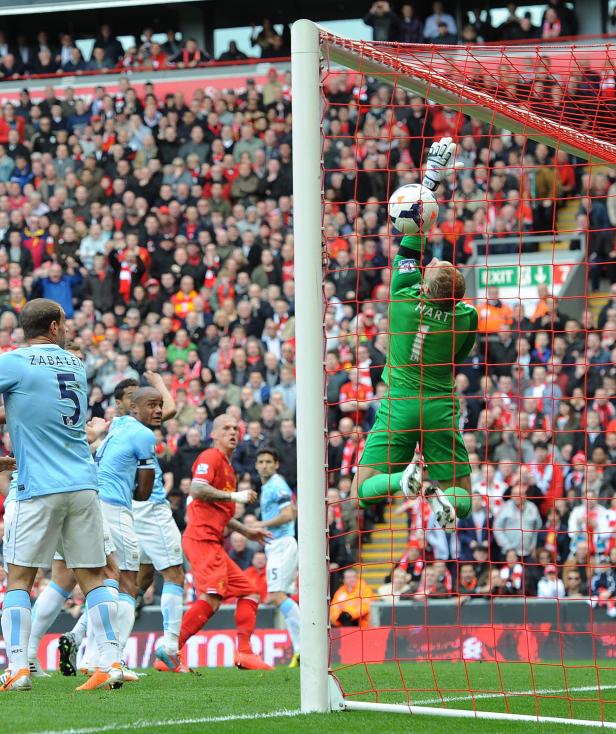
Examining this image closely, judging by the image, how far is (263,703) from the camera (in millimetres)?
7117

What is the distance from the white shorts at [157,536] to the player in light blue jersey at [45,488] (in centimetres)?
307

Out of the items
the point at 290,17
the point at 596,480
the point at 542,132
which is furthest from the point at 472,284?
the point at 542,132

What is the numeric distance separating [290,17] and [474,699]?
20381 millimetres

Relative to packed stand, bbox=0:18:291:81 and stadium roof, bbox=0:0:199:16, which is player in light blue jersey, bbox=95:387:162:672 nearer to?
packed stand, bbox=0:18:291:81

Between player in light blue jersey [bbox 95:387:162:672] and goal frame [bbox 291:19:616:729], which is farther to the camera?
player in light blue jersey [bbox 95:387:162:672]

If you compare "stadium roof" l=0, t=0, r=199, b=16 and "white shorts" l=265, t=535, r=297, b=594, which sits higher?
"stadium roof" l=0, t=0, r=199, b=16

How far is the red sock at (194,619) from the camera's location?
1050 cm

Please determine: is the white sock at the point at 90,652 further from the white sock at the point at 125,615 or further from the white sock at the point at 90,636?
the white sock at the point at 125,615

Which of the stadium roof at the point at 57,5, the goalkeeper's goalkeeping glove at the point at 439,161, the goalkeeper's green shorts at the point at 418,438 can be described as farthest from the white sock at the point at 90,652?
the stadium roof at the point at 57,5

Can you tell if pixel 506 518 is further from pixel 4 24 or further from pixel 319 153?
pixel 4 24

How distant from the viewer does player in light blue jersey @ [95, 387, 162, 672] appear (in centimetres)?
943

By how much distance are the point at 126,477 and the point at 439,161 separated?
133 inches

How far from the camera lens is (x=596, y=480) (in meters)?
15.0

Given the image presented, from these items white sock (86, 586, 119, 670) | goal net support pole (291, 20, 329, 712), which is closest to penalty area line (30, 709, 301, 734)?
goal net support pole (291, 20, 329, 712)
